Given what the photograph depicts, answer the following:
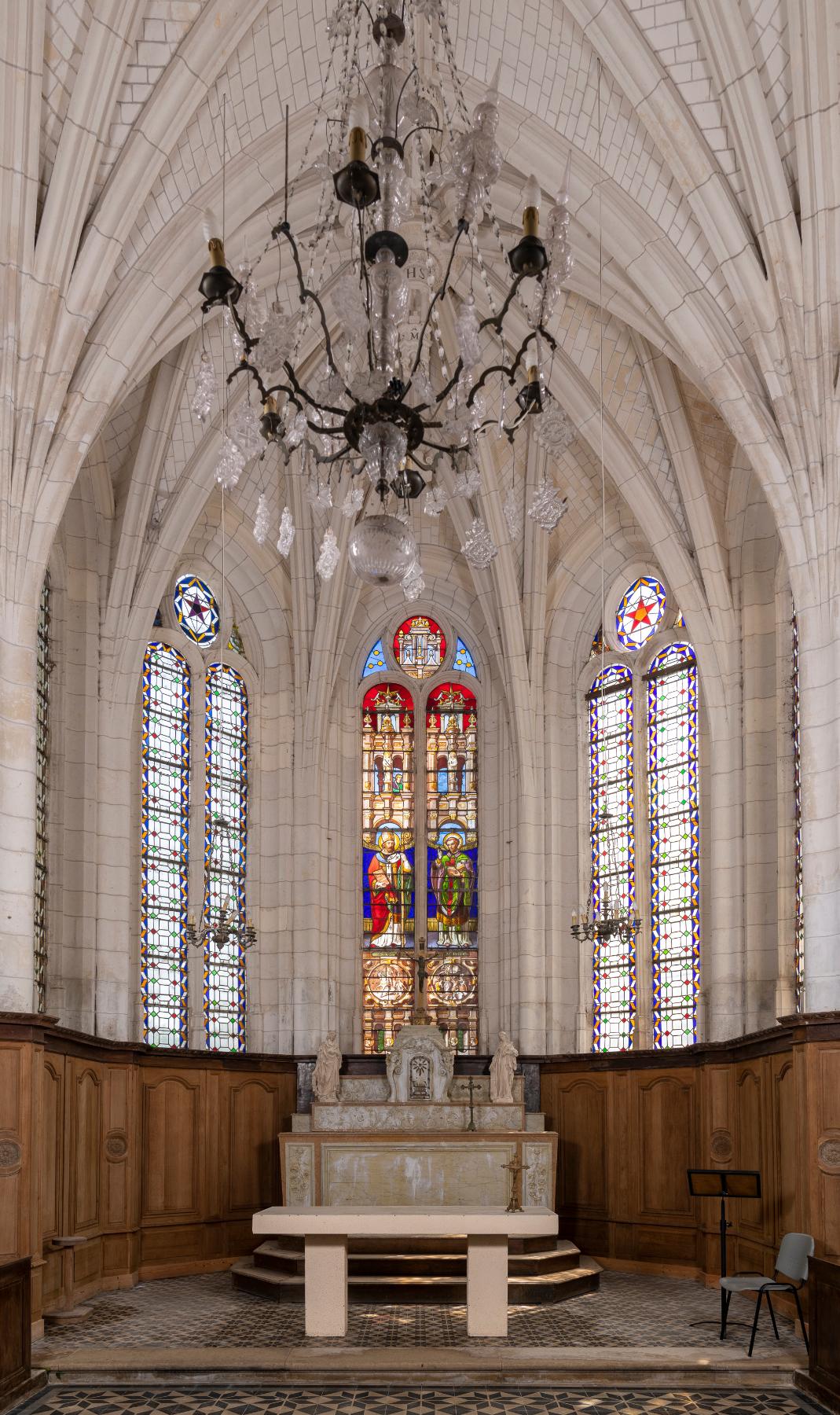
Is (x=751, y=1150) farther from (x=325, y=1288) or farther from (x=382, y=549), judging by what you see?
(x=382, y=549)

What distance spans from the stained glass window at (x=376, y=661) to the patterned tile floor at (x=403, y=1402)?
10749 mm

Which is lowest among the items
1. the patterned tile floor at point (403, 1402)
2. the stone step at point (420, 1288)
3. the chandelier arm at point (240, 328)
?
the stone step at point (420, 1288)

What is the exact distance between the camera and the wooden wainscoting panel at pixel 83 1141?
1428cm

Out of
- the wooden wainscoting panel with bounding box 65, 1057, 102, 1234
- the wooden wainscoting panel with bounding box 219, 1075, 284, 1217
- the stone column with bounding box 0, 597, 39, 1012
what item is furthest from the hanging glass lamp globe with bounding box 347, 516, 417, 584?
the wooden wainscoting panel with bounding box 219, 1075, 284, 1217

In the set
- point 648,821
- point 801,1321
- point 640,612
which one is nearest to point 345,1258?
point 801,1321

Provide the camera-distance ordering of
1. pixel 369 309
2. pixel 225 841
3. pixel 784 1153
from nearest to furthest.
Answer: pixel 369 309, pixel 784 1153, pixel 225 841

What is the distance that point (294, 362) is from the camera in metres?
17.3

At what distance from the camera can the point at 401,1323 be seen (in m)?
13.0

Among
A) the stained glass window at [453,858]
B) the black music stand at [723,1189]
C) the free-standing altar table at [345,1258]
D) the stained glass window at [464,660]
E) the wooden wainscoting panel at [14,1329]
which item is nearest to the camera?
the wooden wainscoting panel at [14,1329]

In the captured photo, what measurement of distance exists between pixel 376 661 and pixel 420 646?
24.8 inches

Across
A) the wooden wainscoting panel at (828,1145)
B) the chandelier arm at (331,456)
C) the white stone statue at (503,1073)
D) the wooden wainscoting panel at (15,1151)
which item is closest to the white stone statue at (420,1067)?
the white stone statue at (503,1073)

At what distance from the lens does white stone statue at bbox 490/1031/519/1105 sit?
668 inches

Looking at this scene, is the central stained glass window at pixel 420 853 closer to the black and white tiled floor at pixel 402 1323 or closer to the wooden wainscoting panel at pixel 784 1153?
the black and white tiled floor at pixel 402 1323

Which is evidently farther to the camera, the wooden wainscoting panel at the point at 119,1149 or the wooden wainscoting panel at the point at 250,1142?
the wooden wainscoting panel at the point at 250,1142
